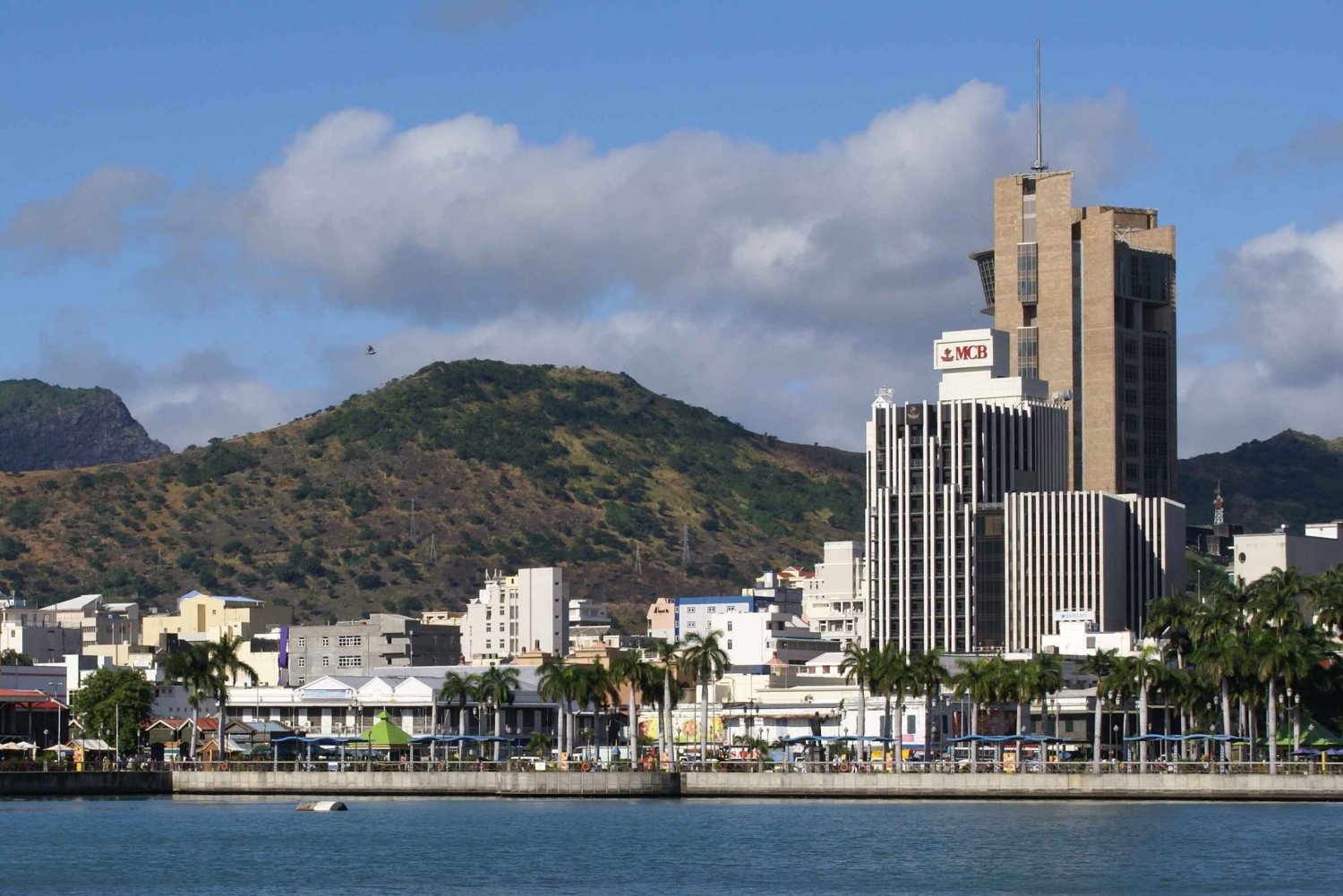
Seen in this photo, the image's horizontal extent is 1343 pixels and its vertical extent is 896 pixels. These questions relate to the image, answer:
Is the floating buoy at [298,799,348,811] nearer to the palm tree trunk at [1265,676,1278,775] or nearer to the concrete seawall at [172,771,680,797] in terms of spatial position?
the concrete seawall at [172,771,680,797]

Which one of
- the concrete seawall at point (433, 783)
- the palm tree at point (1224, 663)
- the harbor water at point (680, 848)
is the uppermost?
the palm tree at point (1224, 663)

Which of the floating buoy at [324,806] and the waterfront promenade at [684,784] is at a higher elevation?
the waterfront promenade at [684,784]

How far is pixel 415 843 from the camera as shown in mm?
141125

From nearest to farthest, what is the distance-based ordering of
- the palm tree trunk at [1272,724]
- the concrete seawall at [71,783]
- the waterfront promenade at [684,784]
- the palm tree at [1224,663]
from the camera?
the waterfront promenade at [684,784] → the palm tree trunk at [1272,724] → the palm tree at [1224,663] → the concrete seawall at [71,783]

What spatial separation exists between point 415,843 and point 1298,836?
50.4 meters

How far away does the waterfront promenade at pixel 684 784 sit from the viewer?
545 feet

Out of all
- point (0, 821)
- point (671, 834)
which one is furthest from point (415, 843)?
point (0, 821)

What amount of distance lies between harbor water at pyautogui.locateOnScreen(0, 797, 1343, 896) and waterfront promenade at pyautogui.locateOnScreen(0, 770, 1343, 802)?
1673 millimetres

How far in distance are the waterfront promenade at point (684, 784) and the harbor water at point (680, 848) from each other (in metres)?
1.67

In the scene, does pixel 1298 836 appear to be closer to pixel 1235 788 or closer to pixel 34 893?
pixel 1235 788

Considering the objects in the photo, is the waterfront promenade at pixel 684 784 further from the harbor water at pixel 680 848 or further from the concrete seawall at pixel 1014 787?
the harbor water at pixel 680 848

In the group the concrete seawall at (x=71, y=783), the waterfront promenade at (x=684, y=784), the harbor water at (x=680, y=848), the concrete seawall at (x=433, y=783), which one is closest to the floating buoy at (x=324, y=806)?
the harbor water at (x=680, y=848)

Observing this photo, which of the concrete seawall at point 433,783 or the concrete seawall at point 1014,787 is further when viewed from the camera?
the concrete seawall at point 433,783

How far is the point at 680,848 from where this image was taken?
13650 cm
